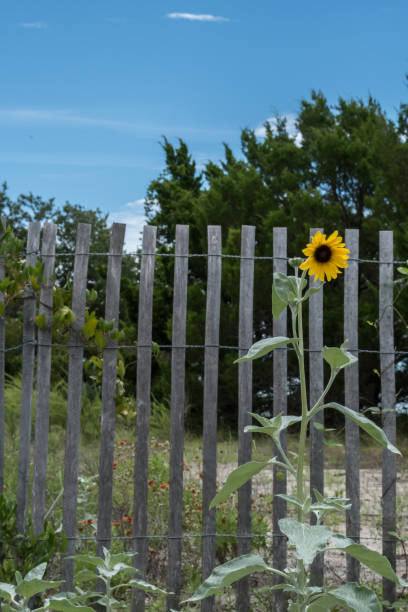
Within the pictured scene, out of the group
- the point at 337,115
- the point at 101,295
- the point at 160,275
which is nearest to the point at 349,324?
the point at 160,275

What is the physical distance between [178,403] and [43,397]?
73 cm

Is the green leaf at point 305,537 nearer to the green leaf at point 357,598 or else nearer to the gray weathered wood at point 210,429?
the green leaf at point 357,598

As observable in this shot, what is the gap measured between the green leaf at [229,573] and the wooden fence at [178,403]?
67.5 inches

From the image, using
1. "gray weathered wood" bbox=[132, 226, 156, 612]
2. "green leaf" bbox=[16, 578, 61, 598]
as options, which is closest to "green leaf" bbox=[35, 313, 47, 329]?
"gray weathered wood" bbox=[132, 226, 156, 612]

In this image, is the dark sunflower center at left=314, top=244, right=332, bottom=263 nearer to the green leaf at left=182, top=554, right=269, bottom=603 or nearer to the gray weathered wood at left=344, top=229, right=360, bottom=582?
the green leaf at left=182, top=554, right=269, bottom=603

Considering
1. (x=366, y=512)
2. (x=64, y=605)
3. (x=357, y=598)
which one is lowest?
(x=366, y=512)

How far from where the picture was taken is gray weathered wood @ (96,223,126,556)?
349 cm

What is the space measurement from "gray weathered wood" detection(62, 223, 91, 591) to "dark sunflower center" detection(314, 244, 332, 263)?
1688mm

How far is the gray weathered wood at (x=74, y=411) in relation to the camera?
11.5 feet

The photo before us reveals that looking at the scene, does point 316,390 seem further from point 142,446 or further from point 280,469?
point 142,446

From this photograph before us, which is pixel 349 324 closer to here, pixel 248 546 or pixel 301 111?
pixel 248 546

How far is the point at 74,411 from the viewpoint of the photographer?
354cm

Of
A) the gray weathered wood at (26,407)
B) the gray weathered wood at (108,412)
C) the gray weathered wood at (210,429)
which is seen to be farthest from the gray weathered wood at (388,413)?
the gray weathered wood at (26,407)

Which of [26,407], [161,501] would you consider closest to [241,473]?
[26,407]
